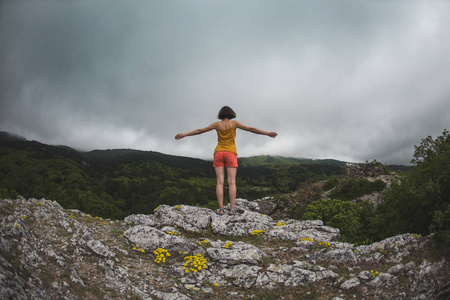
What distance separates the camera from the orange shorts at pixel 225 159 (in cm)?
945

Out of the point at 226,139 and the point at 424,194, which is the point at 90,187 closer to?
the point at 226,139

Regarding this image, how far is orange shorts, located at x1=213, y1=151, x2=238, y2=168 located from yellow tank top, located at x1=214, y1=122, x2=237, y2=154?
178 mm

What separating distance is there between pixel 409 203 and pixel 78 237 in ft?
35.7

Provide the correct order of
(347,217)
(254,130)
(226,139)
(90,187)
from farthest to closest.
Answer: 1. (90,187)
2. (347,217)
3. (226,139)
4. (254,130)

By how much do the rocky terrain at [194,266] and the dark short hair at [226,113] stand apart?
5246 millimetres

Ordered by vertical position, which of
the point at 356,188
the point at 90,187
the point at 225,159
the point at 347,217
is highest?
the point at 90,187

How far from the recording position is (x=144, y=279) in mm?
5738

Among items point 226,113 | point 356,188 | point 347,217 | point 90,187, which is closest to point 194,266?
point 226,113

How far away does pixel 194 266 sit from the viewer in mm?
6414

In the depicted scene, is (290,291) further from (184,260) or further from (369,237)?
(369,237)

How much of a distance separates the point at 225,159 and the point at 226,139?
884 millimetres

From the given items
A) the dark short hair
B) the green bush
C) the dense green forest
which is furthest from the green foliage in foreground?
the dense green forest

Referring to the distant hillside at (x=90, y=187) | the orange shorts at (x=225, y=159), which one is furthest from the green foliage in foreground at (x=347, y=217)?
the distant hillside at (x=90, y=187)

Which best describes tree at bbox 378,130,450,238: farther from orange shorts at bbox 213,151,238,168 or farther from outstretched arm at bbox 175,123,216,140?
outstretched arm at bbox 175,123,216,140
